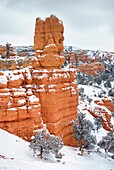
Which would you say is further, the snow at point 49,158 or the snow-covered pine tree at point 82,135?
the snow-covered pine tree at point 82,135

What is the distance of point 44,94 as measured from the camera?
1469 inches

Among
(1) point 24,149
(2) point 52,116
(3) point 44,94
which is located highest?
(3) point 44,94

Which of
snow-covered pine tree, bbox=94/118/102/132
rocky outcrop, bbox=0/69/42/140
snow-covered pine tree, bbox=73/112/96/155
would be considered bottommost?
snow-covered pine tree, bbox=94/118/102/132

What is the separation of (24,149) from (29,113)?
5.93m

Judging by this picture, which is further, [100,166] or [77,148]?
[77,148]

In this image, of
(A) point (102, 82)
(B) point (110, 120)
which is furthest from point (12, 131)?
(A) point (102, 82)

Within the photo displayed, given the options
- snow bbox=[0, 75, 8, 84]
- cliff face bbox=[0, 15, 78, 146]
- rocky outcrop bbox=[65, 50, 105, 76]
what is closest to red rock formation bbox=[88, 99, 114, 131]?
cliff face bbox=[0, 15, 78, 146]

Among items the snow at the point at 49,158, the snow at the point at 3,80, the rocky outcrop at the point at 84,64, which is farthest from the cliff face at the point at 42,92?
the rocky outcrop at the point at 84,64

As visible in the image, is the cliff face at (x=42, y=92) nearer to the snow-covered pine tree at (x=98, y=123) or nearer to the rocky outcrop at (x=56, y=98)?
the rocky outcrop at (x=56, y=98)

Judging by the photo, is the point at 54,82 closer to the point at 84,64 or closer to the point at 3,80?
the point at 3,80

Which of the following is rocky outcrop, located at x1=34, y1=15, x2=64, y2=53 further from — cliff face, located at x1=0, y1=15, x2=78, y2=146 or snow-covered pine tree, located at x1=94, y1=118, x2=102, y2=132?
snow-covered pine tree, located at x1=94, y1=118, x2=102, y2=132

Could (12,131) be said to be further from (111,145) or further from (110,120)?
(110,120)

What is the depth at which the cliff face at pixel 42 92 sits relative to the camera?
112 ft

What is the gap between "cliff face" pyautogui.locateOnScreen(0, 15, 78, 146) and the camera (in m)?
34.0
